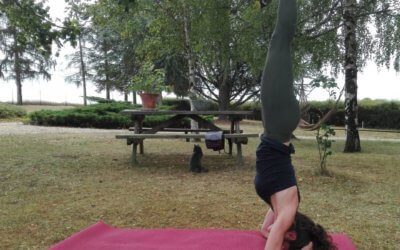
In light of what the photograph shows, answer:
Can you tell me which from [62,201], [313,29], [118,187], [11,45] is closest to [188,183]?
[118,187]

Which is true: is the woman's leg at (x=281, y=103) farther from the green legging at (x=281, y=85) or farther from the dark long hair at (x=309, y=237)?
the dark long hair at (x=309, y=237)

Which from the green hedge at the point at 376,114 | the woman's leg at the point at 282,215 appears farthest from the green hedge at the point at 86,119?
the woman's leg at the point at 282,215

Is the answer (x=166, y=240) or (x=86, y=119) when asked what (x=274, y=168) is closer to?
(x=166, y=240)

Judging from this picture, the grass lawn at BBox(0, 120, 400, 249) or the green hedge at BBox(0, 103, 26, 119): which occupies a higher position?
the green hedge at BBox(0, 103, 26, 119)

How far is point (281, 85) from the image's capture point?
3.09 m

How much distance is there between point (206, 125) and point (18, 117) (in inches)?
733

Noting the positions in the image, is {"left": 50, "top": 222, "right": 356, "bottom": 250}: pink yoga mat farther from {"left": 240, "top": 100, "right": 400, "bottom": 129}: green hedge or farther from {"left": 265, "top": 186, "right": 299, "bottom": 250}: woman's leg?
{"left": 240, "top": 100, "right": 400, "bottom": 129}: green hedge

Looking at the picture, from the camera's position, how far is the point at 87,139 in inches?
498

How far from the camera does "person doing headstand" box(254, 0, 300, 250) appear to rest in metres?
3.07

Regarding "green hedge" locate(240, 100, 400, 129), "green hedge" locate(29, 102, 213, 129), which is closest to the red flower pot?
"green hedge" locate(29, 102, 213, 129)

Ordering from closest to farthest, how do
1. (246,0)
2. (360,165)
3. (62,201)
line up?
(62,201) < (360,165) < (246,0)

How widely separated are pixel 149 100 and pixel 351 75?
5802 mm

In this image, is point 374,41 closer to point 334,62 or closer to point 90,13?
point 334,62

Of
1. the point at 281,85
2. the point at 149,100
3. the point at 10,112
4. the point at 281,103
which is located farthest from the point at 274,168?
the point at 10,112
